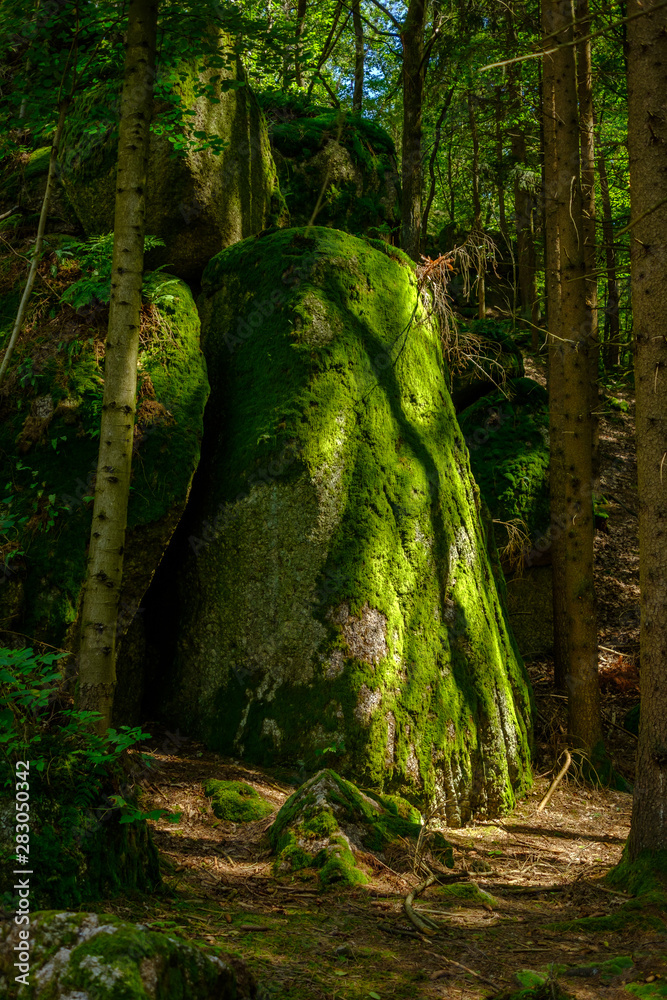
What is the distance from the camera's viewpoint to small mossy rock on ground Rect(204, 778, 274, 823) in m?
5.13

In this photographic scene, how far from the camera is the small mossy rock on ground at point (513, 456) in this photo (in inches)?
→ 417

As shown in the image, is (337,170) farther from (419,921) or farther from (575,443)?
(419,921)

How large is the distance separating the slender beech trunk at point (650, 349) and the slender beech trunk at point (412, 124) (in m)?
4.31

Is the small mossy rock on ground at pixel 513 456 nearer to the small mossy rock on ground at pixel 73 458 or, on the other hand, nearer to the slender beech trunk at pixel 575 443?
the slender beech trunk at pixel 575 443

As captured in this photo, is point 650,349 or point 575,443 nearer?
point 650,349

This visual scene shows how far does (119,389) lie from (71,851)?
94.5 inches

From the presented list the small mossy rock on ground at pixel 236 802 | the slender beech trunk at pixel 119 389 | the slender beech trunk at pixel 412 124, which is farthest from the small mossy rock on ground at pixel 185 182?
the small mossy rock on ground at pixel 236 802

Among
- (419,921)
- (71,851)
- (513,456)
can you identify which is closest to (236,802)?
(419,921)

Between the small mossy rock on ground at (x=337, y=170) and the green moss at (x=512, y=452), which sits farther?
the green moss at (x=512, y=452)

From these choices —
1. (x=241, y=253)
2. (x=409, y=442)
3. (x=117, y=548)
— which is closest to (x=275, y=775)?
(x=117, y=548)

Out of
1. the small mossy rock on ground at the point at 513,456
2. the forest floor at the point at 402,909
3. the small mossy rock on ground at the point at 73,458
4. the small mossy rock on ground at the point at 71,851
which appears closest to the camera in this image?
the small mossy rock on ground at the point at 71,851

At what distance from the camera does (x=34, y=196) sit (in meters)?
8.25

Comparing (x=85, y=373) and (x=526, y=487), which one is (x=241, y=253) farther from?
(x=526, y=487)

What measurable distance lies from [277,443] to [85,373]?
5.66 ft
